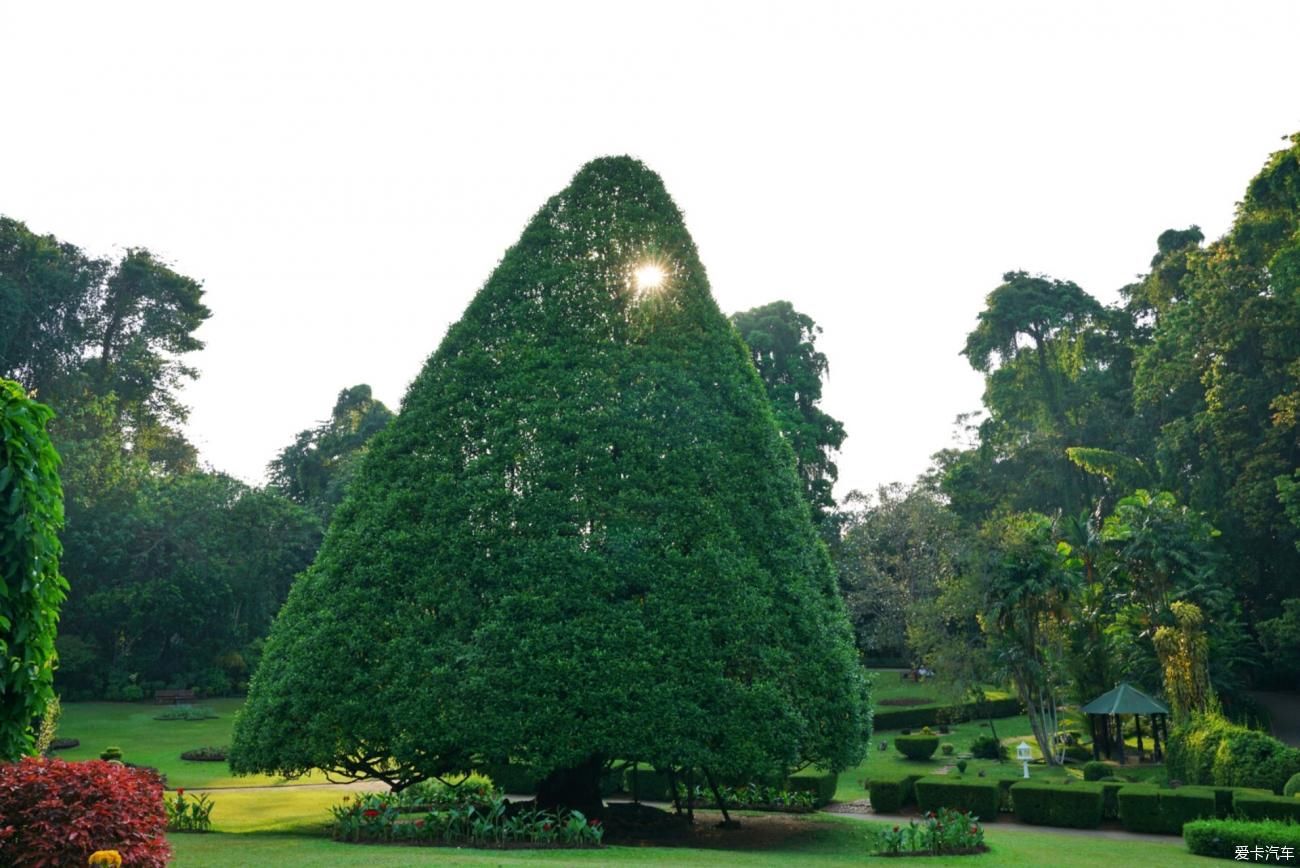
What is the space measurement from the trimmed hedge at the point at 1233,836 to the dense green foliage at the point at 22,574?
18598mm

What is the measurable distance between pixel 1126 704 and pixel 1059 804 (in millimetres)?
11171

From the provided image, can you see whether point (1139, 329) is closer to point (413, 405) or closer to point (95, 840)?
point (413, 405)

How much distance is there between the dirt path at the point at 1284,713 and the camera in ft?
126

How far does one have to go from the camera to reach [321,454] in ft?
259

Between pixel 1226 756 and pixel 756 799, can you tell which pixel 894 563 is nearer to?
pixel 1226 756

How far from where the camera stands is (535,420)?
17469mm

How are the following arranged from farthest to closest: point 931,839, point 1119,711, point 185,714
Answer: point 185,714 < point 1119,711 < point 931,839

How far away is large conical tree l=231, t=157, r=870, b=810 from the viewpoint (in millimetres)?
15891

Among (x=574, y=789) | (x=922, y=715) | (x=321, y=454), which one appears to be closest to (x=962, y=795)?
(x=574, y=789)

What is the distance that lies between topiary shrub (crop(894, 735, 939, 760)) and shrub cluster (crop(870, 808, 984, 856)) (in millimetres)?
18737

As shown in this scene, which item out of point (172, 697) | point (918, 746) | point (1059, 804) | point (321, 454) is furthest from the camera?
point (321, 454)

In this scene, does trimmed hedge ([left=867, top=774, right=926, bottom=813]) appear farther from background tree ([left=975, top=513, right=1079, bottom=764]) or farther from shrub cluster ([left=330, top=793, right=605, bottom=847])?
background tree ([left=975, top=513, right=1079, bottom=764])

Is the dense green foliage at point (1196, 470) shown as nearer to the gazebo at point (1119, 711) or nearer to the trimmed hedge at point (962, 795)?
the gazebo at point (1119, 711)

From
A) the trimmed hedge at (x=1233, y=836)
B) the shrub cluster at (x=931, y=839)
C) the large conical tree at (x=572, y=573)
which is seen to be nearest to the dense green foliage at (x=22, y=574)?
the large conical tree at (x=572, y=573)
